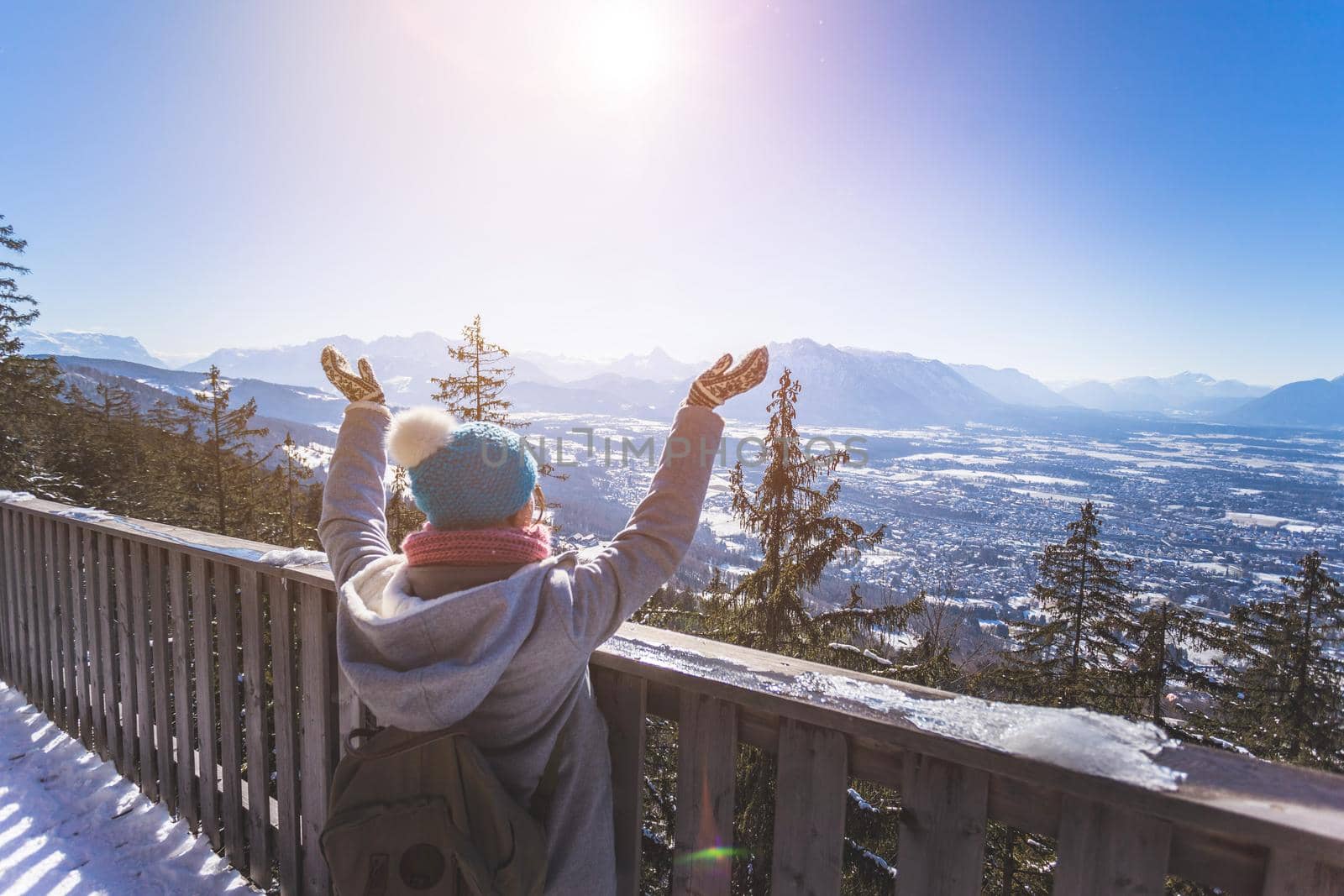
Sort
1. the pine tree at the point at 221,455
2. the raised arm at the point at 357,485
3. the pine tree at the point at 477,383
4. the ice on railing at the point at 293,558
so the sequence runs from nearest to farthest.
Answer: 1. the raised arm at the point at 357,485
2. the ice on railing at the point at 293,558
3. the pine tree at the point at 477,383
4. the pine tree at the point at 221,455

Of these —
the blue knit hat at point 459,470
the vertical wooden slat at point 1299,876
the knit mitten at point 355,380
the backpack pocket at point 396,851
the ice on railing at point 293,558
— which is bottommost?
the backpack pocket at point 396,851

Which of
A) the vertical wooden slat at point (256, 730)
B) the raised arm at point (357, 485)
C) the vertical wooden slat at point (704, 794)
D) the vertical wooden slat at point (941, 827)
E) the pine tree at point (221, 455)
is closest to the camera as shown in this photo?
the vertical wooden slat at point (941, 827)

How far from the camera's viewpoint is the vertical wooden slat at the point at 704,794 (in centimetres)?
134

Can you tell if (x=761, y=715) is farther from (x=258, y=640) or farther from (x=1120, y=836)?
(x=258, y=640)

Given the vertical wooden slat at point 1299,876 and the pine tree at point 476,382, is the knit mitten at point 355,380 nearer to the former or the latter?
the vertical wooden slat at point 1299,876

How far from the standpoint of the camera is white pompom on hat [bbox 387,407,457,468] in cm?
126

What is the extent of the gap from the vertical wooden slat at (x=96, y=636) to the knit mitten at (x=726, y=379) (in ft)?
10.4

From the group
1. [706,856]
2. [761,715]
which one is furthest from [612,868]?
[761,715]

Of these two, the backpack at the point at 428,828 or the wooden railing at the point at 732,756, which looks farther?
the backpack at the point at 428,828

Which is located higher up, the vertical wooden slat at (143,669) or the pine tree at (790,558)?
the vertical wooden slat at (143,669)

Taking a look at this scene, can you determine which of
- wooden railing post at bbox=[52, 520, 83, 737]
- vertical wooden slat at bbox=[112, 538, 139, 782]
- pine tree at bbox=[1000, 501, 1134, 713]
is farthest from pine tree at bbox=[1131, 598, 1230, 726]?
wooden railing post at bbox=[52, 520, 83, 737]

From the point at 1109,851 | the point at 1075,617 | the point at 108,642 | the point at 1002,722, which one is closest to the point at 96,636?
the point at 108,642

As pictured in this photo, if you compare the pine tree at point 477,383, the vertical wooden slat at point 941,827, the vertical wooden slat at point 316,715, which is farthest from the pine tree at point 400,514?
the vertical wooden slat at point 941,827

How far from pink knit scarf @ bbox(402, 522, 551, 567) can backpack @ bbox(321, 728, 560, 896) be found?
12.5 inches
